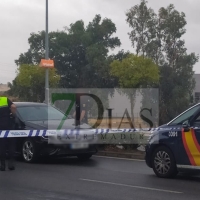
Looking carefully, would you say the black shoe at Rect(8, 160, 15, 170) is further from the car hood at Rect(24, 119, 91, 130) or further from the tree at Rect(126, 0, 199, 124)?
the tree at Rect(126, 0, 199, 124)

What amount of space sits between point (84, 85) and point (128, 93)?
1340cm

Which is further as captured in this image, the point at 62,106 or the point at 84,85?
the point at 84,85

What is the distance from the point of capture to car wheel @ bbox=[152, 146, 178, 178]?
1191 cm

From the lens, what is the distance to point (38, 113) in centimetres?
1580

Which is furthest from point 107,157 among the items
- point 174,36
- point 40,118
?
point 174,36

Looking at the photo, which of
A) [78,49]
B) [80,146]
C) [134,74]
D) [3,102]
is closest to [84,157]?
[80,146]

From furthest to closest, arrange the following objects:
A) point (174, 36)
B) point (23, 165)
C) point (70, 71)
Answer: point (70, 71) → point (174, 36) → point (23, 165)

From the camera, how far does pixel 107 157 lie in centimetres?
1670

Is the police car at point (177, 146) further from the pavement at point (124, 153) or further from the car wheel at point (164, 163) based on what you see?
the pavement at point (124, 153)

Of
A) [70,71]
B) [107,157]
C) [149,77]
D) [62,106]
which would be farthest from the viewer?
[70,71]

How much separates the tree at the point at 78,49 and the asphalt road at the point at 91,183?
117 feet

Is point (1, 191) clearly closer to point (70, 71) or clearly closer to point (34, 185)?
point (34, 185)

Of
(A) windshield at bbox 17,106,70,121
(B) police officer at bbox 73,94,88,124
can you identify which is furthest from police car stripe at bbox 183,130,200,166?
(B) police officer at bbox 73,94,88,124

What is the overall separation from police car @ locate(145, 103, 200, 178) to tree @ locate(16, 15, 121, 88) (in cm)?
3743
